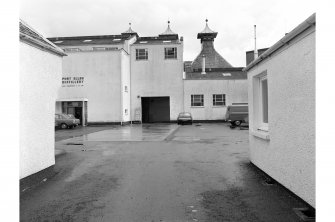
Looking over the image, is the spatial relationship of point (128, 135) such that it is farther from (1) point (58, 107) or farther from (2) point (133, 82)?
(2) point (133, 82)

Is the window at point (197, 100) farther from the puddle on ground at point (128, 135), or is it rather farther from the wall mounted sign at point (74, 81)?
the puddle on ground at point (128, 135)

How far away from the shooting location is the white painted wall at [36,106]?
584 centimetres

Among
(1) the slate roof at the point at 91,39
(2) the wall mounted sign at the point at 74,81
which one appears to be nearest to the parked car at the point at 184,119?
(2) the wall mounted sign at the point at 74,81

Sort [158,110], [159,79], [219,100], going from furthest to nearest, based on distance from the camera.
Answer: [158,110] → [219,100] → [159,79]

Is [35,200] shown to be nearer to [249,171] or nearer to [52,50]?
[52,50]

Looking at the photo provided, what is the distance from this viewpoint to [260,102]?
25.5 feet

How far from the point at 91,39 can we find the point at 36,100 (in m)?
32.7

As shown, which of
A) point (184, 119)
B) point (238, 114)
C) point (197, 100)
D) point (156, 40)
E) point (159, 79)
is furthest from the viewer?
point (156, 40)

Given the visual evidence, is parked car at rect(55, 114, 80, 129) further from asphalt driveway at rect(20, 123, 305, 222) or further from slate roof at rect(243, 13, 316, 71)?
slate roof at rect(243, 13, 316, 71)

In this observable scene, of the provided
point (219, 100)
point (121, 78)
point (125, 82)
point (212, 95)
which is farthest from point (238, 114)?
point (125, 82)

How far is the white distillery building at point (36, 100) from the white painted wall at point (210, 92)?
2803 centimetres

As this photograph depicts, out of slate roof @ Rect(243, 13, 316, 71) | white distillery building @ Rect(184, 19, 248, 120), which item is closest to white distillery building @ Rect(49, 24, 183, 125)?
white distillery building @ Rect(184, 19, 248, 120)

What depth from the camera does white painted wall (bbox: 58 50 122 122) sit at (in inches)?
1224
